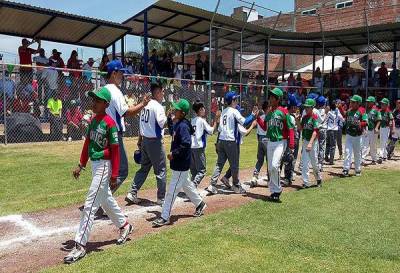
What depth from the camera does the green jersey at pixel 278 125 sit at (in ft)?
25.4

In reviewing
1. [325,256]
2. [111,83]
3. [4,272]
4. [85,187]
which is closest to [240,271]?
[325,256]

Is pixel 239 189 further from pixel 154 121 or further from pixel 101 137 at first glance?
pixel 101 137

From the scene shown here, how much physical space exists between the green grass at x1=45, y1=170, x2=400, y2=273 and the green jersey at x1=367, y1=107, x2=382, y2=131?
5.99m

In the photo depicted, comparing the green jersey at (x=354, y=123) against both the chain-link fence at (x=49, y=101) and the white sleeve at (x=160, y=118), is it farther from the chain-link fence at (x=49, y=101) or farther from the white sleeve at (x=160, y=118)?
the chain-link fence at (x=49, y=101)

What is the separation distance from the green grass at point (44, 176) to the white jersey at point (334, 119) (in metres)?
2.38

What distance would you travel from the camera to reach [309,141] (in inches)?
359

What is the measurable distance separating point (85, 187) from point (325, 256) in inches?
199

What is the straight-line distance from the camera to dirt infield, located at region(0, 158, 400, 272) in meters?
4.89

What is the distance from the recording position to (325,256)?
16.1 feet

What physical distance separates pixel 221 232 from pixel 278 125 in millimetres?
2710

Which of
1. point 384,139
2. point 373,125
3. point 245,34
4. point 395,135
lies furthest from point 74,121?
point 245,34

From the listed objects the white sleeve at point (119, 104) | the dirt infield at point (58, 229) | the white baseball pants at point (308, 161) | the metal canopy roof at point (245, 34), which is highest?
the metal canopy roof at point (245, 34)

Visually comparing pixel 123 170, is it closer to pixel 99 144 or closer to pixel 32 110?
pixel 99 144

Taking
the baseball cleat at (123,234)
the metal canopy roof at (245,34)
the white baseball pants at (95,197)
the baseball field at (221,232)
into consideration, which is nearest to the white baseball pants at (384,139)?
the baseball field at (221,232)
